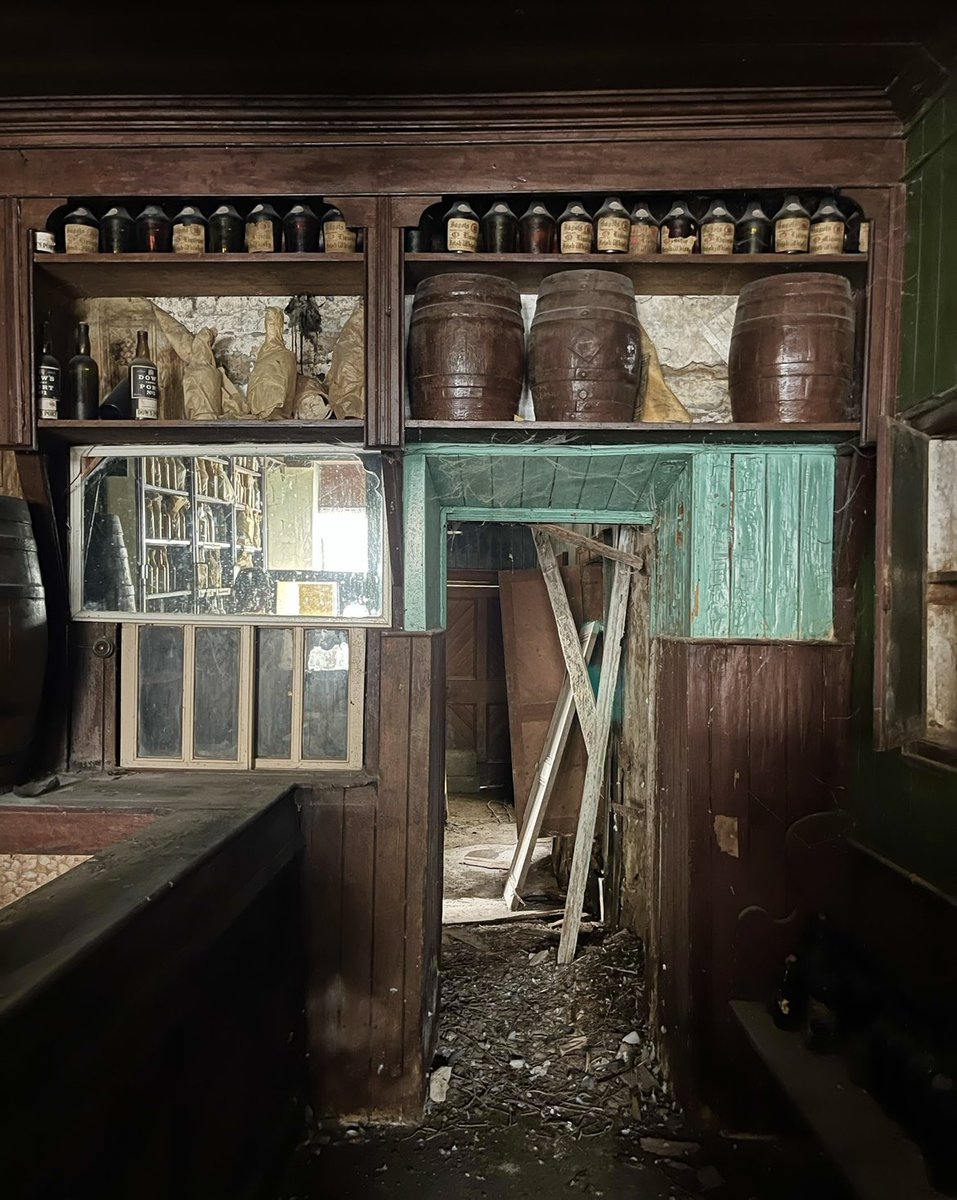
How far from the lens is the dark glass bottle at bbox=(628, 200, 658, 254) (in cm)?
214

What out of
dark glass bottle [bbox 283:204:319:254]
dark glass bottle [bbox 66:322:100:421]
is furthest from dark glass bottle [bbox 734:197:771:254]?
dark glass bottle [bbox 66:322:100:421]

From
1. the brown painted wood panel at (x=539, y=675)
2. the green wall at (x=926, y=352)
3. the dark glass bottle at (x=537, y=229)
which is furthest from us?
the brown painted wood panel at (x=539, y=675)

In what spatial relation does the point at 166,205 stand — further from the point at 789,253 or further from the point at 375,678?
the point at 789,253

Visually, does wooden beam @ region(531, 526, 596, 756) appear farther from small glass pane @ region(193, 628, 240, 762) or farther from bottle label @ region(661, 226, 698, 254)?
bottle label @ region(661, 226, 698, 254)

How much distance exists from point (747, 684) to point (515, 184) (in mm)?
1594

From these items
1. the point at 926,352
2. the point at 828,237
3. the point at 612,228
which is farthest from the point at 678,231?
the point at 926,352

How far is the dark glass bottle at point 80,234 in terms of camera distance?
215 centimetres

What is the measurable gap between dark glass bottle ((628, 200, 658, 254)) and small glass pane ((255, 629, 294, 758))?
1.59 metres

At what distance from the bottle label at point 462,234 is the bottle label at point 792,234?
854 millimetres

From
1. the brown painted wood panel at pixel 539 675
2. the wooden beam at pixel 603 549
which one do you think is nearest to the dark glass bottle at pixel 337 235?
Result: the wooden beam at pixel 603 549

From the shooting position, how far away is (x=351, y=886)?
2.39 meters

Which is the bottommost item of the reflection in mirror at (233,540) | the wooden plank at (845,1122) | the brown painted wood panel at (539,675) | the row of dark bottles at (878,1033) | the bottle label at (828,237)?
the wooden plank at (845,1122)

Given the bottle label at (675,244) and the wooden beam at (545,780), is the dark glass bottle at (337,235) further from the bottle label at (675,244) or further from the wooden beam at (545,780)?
the wooden beam at (545,780)

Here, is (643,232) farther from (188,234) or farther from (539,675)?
(539,675)
